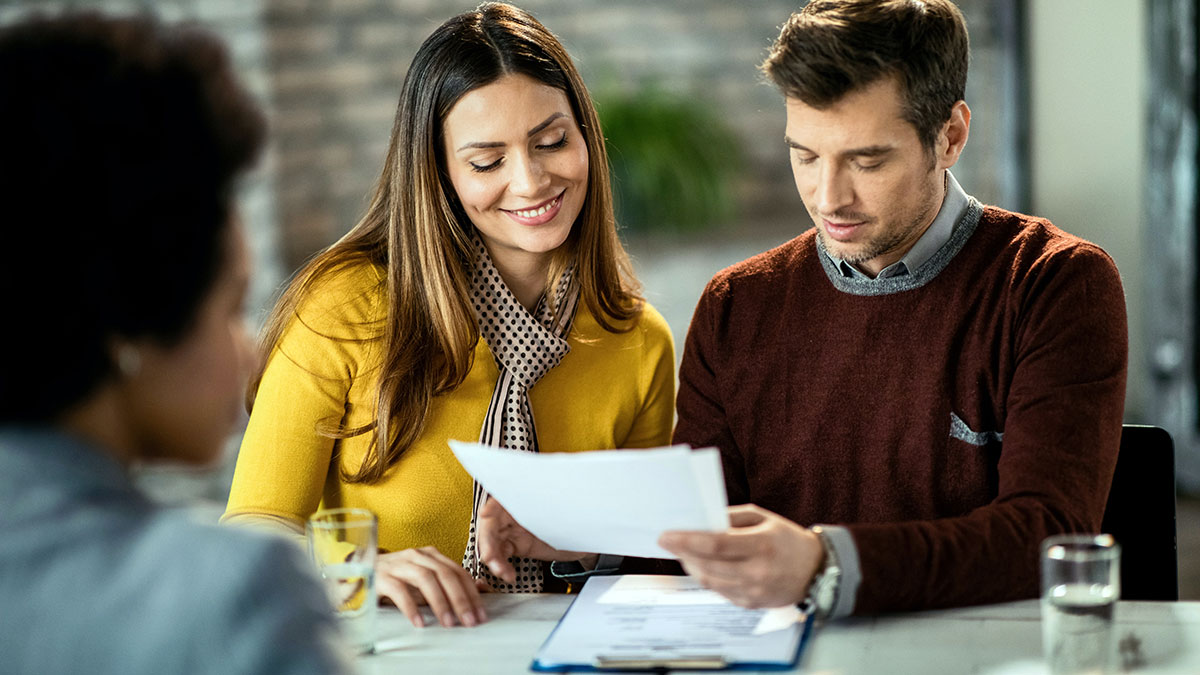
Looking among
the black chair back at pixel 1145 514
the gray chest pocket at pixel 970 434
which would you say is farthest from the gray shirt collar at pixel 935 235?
the black chair back at pixel 1145 514

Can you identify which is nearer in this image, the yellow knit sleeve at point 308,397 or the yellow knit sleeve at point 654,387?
the yellow knit sleeve at point 308,397

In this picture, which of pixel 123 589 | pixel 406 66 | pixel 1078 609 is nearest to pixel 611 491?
pixel 1078 609

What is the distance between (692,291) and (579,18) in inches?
47.3

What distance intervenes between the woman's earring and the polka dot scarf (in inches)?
36.2

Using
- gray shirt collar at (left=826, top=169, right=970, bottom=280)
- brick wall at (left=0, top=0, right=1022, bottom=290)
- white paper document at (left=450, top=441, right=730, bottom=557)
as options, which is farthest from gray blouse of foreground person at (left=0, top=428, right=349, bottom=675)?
brick wall at (left=0, top=0, right=1022, bottom=290)

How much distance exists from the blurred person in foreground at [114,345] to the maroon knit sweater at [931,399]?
27.2 inches

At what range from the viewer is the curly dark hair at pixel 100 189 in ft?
2.22

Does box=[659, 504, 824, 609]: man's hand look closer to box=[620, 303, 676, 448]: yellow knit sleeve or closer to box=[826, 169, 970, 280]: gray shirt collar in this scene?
box=[826, 169, 970, 280]: gray shirt collar

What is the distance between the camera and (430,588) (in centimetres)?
128

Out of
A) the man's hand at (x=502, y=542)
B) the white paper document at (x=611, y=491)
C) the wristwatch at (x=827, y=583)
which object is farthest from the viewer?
the man's hand at (x=502, y=542)

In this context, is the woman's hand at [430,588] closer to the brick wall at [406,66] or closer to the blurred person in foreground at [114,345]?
the blurred person in foreground at [114,345]

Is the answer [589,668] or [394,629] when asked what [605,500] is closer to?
[589,668]

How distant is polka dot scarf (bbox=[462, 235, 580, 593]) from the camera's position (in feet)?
5.41

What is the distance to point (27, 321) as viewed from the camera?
684 millimetres
